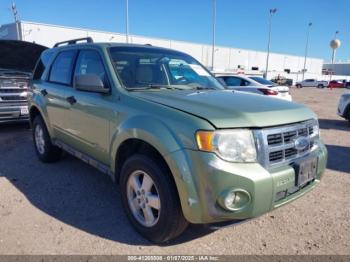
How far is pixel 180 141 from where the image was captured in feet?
7.93

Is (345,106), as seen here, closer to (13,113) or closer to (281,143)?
(281,143)

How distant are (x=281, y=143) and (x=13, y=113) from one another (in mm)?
6353

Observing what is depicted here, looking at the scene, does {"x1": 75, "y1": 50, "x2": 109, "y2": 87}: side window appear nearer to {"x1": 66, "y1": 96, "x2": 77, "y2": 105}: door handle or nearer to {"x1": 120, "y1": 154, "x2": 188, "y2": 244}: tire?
{"x1": 66, "y1": 96, "x2": 77, "y2": 105}: door handle

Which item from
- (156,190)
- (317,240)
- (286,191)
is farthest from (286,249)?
(156,190)

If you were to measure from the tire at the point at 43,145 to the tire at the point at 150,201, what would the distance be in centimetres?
239

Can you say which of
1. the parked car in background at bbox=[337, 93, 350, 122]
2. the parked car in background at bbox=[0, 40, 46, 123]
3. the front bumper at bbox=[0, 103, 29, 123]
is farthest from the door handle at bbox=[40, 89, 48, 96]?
the parked car in background at bbox=[337, 93, 350, 122]

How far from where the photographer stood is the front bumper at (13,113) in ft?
22.5

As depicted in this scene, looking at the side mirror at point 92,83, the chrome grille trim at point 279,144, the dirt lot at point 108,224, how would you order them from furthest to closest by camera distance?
the side mirror at point 92,83 < the dirt lot at point 108,224 < the chrome grille trim at point 279,144

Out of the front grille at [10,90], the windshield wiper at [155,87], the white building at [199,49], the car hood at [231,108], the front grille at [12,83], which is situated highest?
the white building at [199,49]

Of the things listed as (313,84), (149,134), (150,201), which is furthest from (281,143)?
(313,84)

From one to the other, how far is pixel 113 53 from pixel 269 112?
195 centimetres

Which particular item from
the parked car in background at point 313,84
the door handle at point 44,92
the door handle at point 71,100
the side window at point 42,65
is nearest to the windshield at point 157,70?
the door handle at point 71,100

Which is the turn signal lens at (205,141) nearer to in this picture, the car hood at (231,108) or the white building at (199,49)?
the car hood at (231,108)

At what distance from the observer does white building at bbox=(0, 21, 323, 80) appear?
37.6 meters
